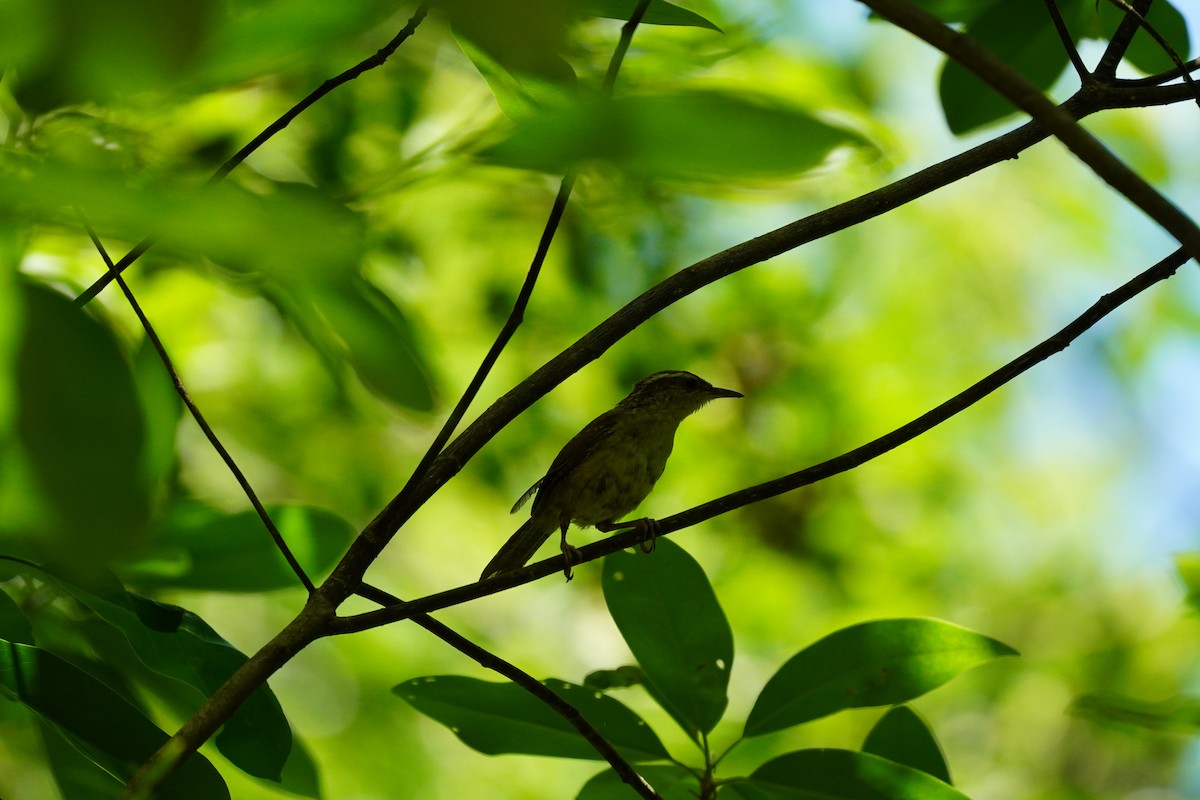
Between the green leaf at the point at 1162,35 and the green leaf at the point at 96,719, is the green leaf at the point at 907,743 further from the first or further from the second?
the green leaf at the point at 1162,35

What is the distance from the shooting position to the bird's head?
15.9 feet

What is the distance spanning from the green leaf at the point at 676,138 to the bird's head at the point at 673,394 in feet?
13.2

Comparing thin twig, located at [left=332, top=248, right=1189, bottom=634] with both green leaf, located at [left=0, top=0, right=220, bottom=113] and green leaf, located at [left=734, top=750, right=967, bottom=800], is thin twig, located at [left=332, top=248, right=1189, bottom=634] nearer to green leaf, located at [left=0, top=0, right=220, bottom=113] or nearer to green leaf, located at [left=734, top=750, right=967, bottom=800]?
green leaf, located at [left=734, top=750, right=967, bottom=800]

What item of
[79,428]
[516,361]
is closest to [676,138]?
[79,428]

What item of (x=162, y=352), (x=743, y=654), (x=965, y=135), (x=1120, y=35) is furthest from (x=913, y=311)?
(x=162, y=352)

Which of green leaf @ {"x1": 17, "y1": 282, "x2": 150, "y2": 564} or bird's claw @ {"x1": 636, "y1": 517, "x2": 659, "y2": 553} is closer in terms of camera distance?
green leaf @ {"x1": 17, "y1": 282, "x2": 150, "y2": 564}

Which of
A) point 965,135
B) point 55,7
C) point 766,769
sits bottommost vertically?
point 55,7

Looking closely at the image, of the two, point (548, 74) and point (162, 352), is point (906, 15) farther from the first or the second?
point (162, 352)

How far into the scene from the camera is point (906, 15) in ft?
3.74

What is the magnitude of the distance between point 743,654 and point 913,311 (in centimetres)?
293

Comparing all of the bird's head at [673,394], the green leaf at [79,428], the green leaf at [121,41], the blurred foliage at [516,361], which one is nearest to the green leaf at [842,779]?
the blurred foliage at [516,361]

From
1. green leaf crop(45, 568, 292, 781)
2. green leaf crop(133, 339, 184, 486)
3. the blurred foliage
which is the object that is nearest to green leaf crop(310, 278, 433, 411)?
the blurred foliage

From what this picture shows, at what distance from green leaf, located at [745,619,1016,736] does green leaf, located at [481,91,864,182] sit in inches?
72.5

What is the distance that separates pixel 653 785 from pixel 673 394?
2.74 metres
